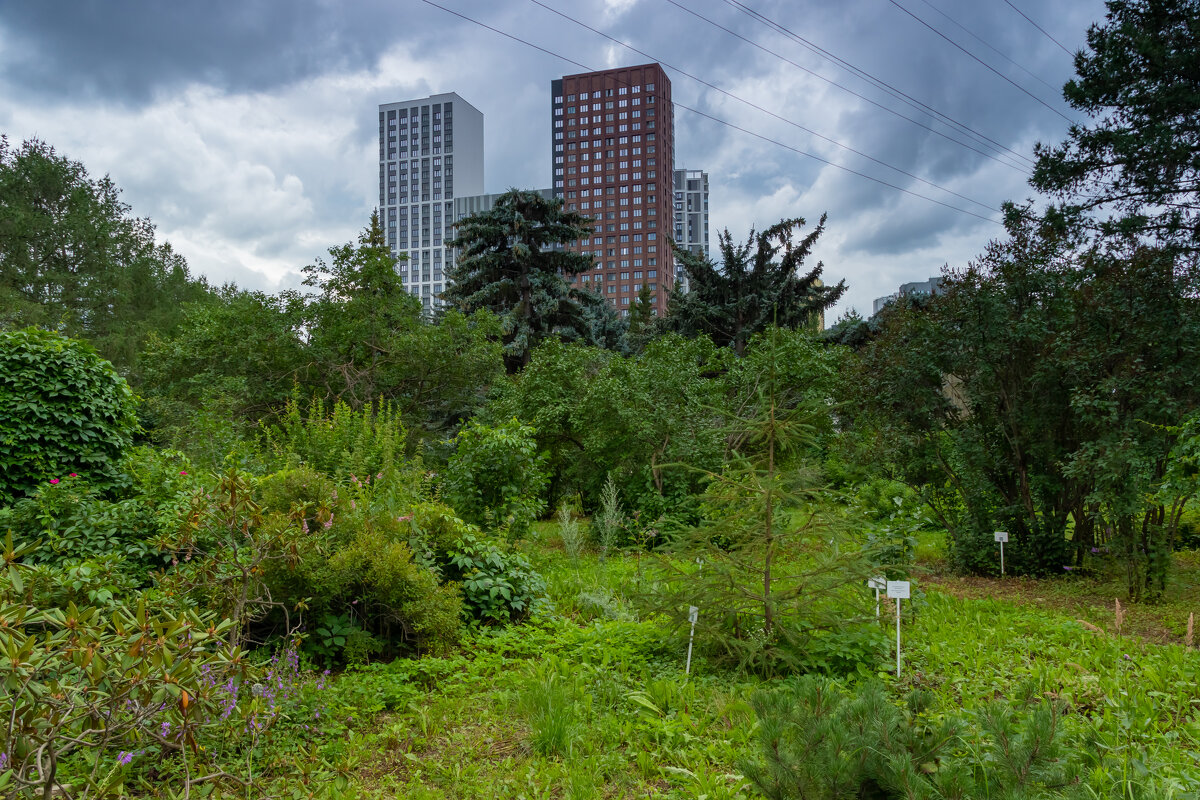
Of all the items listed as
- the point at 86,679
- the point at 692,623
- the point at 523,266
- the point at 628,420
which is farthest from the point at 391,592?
the point at 523,266

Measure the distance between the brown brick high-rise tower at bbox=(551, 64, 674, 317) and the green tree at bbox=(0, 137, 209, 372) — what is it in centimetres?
6999

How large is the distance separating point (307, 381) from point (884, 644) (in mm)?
13902

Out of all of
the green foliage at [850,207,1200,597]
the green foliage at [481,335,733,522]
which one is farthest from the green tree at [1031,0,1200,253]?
the green foliage at [481,335,733,522]

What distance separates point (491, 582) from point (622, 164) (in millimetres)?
95635

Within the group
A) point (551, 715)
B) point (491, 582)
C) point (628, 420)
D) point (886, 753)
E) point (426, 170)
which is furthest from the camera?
point (426, 170)

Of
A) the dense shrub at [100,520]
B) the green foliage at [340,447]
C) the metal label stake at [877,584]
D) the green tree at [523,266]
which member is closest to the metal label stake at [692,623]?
the metal label stake at [877,584]

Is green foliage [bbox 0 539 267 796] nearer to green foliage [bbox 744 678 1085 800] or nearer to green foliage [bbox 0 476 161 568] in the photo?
green foliage [bbox 744 678 1085 800]

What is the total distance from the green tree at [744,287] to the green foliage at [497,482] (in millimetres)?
17215

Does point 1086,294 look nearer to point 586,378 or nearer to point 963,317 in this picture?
point 963,317

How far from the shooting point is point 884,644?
439 cm

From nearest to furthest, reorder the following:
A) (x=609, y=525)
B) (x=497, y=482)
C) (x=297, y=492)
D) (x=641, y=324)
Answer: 1. (x=297, y=492)
2. (x=497, y=482)
3. (x=609, y=525)
4. (x=641, y=324)

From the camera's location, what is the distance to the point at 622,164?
94500 millimetres

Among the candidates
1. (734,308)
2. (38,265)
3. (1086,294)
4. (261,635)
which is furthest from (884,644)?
(38,265)

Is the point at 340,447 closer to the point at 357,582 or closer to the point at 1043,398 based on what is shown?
the point at 357,582
